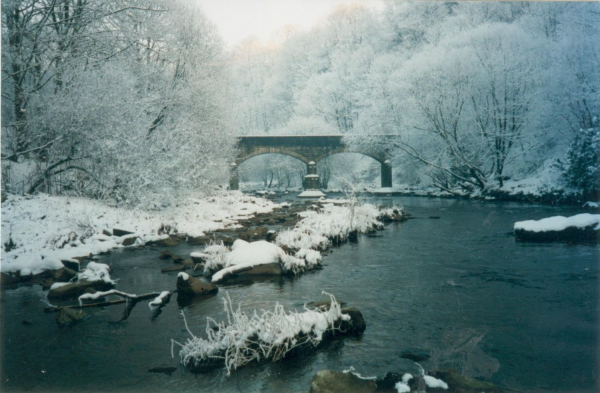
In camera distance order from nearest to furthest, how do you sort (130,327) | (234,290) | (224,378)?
(224,378) < (130,327) < (234,290)

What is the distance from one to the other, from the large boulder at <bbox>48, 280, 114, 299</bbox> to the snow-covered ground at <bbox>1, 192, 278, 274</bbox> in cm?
157

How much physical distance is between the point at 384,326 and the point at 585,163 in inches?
694

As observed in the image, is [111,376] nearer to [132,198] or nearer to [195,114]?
[132,198]

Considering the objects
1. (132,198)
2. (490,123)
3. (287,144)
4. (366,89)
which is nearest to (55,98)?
(132,198)

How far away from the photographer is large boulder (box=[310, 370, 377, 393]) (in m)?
Answer: 3.76

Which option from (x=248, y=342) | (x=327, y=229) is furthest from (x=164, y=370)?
(x=327, y=229)

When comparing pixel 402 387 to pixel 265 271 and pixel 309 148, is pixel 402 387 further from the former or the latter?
pixel 309 148

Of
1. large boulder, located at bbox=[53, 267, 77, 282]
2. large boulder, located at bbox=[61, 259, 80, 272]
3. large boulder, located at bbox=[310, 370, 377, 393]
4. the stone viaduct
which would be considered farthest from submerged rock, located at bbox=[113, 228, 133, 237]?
the stone viaduct

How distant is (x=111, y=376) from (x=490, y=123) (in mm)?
25687

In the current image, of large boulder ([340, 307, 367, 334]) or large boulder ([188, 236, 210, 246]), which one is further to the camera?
large boulder ([188, 236, 210, 246])

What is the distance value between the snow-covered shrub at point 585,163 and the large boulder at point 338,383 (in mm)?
18533

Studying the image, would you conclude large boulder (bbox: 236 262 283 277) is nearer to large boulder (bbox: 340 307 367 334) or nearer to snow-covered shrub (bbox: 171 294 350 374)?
large boulder (bbox: 340 307 367 334)

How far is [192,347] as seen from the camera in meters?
4.61

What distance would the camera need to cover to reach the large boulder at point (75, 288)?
6.95 m
